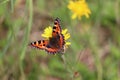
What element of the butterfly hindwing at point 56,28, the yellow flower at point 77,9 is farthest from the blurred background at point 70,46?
the butterfly hindwing at point 56,28

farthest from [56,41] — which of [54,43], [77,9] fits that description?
[77,9]

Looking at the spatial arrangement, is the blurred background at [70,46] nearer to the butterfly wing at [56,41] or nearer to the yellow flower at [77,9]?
the yellow flower at [77,9]

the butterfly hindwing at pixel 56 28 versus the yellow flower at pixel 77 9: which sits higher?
the yellow flower at pixel 77 9

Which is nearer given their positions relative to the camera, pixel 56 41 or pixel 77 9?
pixel 56 41

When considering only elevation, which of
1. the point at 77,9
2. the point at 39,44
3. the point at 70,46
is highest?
the point at 77,9

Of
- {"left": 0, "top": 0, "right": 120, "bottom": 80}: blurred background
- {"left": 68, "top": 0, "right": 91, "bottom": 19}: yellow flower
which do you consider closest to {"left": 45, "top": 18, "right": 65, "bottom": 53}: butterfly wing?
{"left": 0, "top": 0, "right": 120, "bottom": 80}: blurred background

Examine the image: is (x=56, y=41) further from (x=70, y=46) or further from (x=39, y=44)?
(x=70, y=46)

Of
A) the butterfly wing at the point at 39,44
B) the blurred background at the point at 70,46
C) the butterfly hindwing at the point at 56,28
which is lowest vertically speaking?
the butterfly wing at the point at 39,44

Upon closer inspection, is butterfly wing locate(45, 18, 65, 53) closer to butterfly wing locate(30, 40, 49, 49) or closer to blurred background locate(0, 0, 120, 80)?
butterfly wing locate(30, 40, 49, 49)
